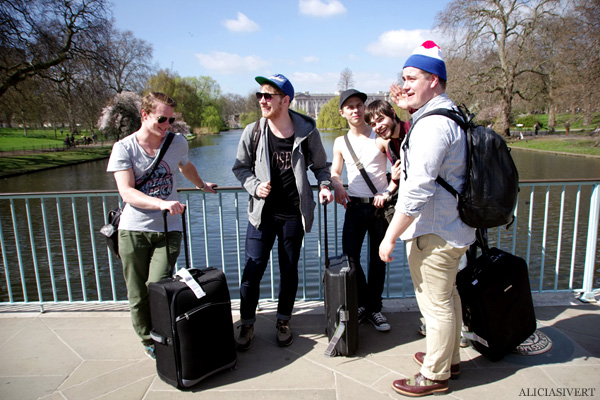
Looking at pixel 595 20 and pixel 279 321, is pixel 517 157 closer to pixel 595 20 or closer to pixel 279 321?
pixel 595 20

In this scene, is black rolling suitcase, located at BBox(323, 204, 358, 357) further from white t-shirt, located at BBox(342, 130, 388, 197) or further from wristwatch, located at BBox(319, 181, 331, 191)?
white t-shirt, located at BBox(342, 130, 388, 197)

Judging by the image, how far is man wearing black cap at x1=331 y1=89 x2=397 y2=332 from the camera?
3143mm

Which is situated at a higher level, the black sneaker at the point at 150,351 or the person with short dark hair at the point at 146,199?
the person with short dark hair at the point at 146,199

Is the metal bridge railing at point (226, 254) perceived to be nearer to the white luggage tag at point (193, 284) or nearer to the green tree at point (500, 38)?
the white luggage tag at point (193, 284)

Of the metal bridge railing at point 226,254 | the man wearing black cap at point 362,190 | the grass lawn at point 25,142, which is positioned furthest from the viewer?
the grass lawn at point 25,142

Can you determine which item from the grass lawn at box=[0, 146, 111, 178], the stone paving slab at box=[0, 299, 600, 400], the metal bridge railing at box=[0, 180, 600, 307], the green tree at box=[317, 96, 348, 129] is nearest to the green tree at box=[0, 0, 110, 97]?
the grass lawn at box=[0, 146, 111, 178]

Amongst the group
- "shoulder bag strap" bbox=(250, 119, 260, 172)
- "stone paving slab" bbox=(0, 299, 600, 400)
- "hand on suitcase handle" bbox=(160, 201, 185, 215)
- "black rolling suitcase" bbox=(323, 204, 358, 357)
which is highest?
"shoulder bag strap" bbox=(250, 119, 260, 172)

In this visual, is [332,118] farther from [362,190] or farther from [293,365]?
[293,365]

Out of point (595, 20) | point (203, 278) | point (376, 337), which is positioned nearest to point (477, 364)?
point (376, 337)

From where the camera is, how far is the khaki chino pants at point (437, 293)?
227 centimetres

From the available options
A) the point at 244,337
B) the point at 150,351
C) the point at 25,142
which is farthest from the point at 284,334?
the point at 25,142

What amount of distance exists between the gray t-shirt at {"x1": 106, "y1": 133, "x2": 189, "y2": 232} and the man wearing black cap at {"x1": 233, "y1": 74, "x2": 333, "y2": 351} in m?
0.46

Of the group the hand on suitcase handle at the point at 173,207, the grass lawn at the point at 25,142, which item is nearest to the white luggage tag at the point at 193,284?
the hand on suitcase handle at the point at 173,207

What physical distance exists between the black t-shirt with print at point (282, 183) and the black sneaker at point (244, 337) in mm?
855
